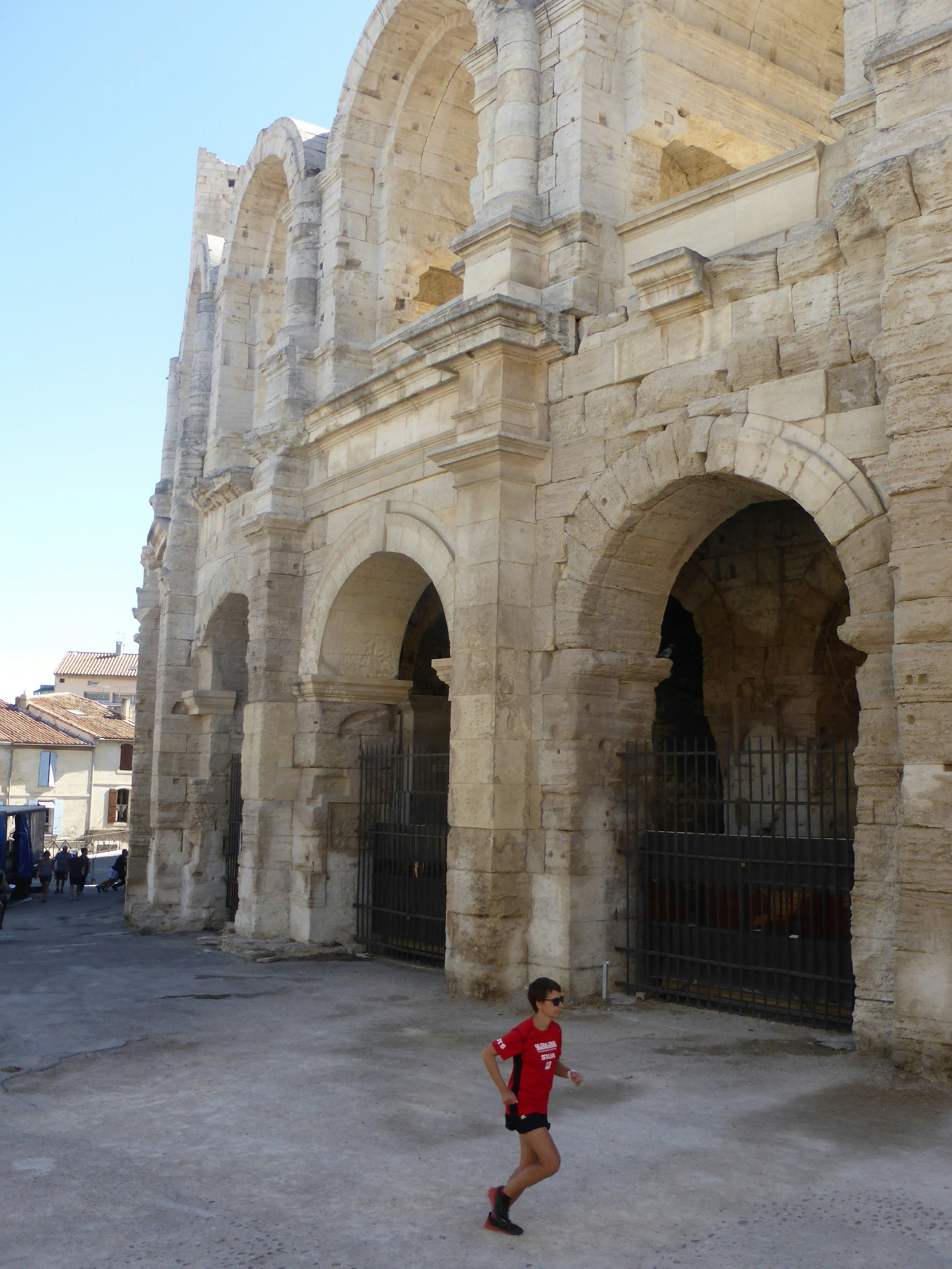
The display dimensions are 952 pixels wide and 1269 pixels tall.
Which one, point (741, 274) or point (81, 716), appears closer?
point (741, 274)

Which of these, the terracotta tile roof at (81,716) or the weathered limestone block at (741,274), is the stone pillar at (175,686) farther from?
the terracotta tile roof at (81,716)

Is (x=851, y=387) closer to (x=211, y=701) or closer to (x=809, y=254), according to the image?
(x=809, y=254)

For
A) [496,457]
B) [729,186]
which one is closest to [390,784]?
[496,457]

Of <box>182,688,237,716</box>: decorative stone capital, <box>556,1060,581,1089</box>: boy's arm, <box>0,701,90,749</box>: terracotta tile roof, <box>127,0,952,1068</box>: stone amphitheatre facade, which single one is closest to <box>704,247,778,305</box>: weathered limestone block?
<box>127,0,952,1068</box>: stone amphitheatre facade

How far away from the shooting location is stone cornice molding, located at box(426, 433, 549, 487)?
7406mm

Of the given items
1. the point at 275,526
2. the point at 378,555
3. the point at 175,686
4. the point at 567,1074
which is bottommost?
the point at 567,1074

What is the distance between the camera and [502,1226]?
335cm

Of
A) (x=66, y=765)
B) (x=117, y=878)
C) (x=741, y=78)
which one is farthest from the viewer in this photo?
(x=66, y=765)

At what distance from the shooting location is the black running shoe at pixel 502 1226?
11.0 feet

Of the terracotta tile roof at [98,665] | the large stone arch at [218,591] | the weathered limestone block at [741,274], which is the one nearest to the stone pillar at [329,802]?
the large stone arch at [218,591]

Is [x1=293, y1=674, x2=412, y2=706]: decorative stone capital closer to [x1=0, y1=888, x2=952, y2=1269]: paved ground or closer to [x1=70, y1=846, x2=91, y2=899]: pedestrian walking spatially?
[x1=0, y1=888, x2=952, y2=1269]: paved ground

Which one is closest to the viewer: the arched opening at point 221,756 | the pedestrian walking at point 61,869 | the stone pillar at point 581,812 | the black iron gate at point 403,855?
the stone pillar at point 581,812

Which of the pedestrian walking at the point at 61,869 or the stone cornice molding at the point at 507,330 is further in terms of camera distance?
the pedestrian walking at the point at 61,869

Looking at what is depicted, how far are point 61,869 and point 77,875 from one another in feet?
5.01
